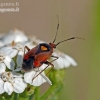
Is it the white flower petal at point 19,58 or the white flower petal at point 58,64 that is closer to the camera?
the white flower petal at point 19,58

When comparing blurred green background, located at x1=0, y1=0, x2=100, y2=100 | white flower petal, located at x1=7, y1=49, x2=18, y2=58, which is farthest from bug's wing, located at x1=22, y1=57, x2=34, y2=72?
blurred green background, located at x1=0, y1=0, x2=100, y2=100

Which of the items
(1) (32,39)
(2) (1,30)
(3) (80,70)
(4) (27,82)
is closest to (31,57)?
(4) (27,82)

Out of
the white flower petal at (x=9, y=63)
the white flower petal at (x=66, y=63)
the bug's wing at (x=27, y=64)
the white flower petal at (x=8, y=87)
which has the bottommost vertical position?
the white flower petal at (x=66, y=63)

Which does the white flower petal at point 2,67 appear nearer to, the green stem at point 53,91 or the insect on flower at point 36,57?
the insect on flower at point 36,57

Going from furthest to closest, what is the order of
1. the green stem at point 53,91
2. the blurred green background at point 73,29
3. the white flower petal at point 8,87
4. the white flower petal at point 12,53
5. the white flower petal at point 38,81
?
1. the blurred green background at point 73,29
2. the green stem at point 53,91
3. the white flower petal at point 12,53
4. the white flower petal at point 38,81
5. the white flower petal at point 8,87

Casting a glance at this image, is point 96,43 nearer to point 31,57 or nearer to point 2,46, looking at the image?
point 2,46

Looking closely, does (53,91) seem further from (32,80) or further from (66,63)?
(32,80)

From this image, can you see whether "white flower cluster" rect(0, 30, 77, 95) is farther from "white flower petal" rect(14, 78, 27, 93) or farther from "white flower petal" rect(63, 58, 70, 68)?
"white flower petal" rect(63, 58, 70, 68)

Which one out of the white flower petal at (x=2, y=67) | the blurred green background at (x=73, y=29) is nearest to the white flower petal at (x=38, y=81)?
the white flower petal at (x=2, y=67)
